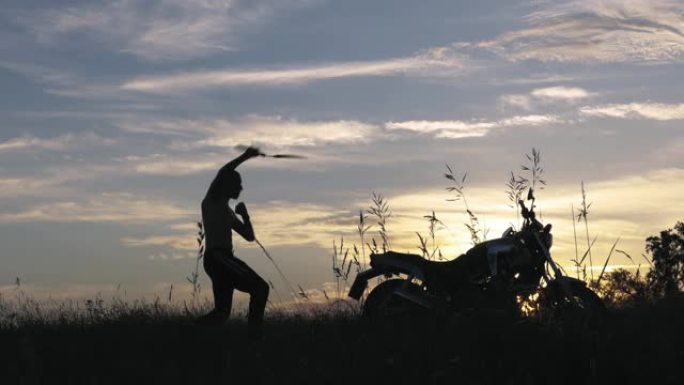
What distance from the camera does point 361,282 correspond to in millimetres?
10516

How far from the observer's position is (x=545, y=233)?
987 cm

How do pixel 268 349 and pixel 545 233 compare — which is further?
pixel 545 233

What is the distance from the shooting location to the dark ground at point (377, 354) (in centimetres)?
693

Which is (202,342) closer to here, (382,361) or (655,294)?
(382,361)

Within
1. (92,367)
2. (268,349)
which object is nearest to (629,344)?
(268,349)

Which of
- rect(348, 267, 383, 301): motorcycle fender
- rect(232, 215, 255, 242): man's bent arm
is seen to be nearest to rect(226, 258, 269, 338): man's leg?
rect(232, 215, 255, 242): man's bent arm

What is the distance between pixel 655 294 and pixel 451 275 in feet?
8.43

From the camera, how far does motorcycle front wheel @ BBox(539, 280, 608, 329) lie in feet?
30.2

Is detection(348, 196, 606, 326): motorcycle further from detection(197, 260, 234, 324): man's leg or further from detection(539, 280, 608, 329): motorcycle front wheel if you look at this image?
detection(197, 260, 234, 324): man's leg

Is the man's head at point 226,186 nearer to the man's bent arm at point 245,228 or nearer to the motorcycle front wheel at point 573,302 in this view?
the man's bent arm at point 245,228

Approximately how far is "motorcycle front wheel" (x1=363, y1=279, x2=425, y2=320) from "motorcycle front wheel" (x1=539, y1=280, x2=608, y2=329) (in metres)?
1.32

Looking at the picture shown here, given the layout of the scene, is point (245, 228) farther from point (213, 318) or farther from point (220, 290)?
point (213, 318)

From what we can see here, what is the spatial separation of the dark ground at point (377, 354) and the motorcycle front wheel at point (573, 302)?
0.84ft

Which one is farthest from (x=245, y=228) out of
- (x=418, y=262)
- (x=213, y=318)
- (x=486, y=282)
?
(x=486, y=282)
